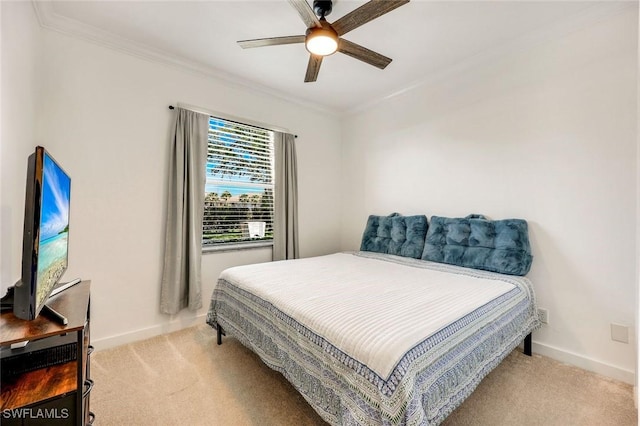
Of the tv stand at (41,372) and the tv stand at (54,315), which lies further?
the tv stand at (54,315)

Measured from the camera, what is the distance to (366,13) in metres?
1.66

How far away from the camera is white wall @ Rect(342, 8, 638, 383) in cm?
193

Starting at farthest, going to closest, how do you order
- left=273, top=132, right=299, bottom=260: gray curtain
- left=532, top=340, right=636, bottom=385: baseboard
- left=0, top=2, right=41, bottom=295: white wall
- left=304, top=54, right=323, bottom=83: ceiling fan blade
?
1. left=273, top=132, right=299, bottom=260: gray curtain
2. left=304, top=54, right=323, bottom=83: ceiling fan blade
3. left=532, top=340, right=636, bottom=385: baseboard
4. left=0, top=2, right=41, bottom=295: white wall

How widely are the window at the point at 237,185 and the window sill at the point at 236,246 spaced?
3 centimetres

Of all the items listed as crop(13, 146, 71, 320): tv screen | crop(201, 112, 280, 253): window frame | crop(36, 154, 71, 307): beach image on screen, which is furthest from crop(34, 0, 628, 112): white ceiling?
crop(13, 146, 71, 320): tv screen

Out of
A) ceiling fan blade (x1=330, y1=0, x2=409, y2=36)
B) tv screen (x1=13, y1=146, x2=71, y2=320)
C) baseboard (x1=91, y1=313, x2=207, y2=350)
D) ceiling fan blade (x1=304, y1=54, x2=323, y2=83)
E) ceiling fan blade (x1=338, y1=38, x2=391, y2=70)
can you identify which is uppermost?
ceiling fan blade (x1=330, y1=0, x2=409, y2=36)

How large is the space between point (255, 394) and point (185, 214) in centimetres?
175

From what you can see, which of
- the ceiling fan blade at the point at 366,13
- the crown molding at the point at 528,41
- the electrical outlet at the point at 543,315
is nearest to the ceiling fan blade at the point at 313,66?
the ceiling fan blade at the point at 366,13

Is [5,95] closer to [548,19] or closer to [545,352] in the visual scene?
[548,19]

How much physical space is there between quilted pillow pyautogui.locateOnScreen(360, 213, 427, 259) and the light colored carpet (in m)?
1.24

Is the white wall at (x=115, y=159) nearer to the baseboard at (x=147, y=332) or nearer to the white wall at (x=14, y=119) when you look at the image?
the baseboard at (x=147, y=332)

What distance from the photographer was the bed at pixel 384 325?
1082mm

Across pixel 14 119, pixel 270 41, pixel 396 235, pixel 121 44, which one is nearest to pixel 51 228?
pixel 14 119

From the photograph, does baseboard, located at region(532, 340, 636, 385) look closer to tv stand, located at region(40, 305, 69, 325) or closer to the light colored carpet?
the light colored carpet
